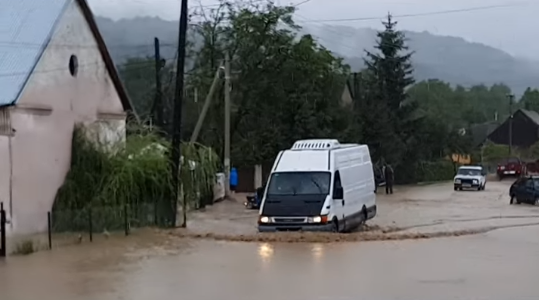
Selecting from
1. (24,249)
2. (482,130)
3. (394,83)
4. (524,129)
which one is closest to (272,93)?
(394,83)

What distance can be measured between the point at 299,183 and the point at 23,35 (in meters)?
10.9

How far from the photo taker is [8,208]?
2700 cm

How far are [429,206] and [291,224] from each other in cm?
1857

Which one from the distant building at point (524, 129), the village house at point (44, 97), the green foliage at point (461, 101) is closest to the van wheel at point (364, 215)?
the village house at point (44, 97)

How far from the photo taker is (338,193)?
25.1 meters

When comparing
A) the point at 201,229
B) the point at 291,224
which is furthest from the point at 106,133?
the point at 291,224

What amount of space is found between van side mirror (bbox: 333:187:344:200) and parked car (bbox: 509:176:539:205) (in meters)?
19.8

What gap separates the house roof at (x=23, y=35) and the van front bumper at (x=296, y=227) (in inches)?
347

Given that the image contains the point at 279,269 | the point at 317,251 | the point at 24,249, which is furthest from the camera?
the point at 24,249

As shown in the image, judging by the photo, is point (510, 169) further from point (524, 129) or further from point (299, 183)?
point (299, 183)

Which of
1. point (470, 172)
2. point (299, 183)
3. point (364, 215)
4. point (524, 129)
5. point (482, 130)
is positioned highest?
point (524, 129)

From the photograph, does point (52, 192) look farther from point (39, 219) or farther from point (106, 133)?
point (106, 133)

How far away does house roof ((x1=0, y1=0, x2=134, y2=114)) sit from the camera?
2811cm

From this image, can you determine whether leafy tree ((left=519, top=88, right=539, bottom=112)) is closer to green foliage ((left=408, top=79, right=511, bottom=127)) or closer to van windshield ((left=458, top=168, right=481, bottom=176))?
green foliage ((left=408, top=79, right=511, bottom=127))
